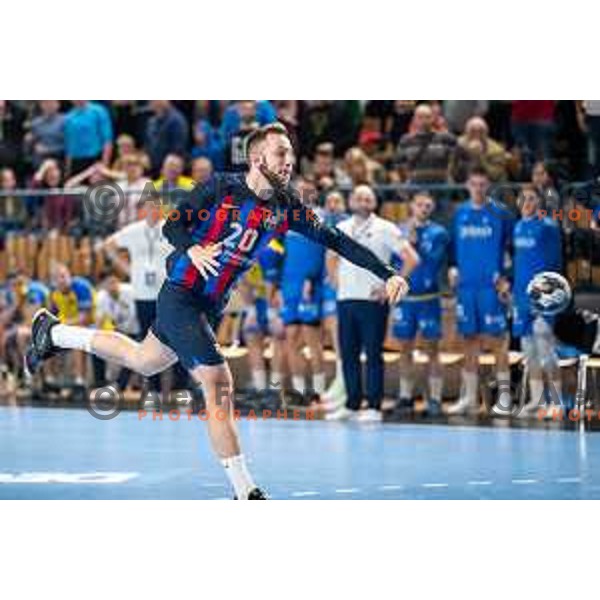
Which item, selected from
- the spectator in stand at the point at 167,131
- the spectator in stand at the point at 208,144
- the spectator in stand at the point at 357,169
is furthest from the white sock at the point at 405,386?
the spectator in stand at the point at 167,131

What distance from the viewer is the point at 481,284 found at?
16547mm

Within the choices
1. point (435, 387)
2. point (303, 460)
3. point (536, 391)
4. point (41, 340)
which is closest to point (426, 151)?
point (435, 387)

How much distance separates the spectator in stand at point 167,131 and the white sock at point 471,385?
403 centimetres

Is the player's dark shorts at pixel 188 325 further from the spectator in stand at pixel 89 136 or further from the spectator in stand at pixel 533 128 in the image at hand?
the spectator in stand at pixel 89 136

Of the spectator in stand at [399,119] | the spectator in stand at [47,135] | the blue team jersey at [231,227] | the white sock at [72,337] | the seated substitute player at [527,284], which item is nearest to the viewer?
the blue team jersey at [231,227]

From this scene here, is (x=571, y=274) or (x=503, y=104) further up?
(x=503, y=104)

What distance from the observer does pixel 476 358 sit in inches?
654

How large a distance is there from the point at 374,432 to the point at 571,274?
7.09ft

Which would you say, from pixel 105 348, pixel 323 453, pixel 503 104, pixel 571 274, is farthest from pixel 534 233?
pixel 105 348

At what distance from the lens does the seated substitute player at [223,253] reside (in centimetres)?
1129

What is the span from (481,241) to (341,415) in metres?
1.81

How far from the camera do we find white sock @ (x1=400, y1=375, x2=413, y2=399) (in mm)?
16859
